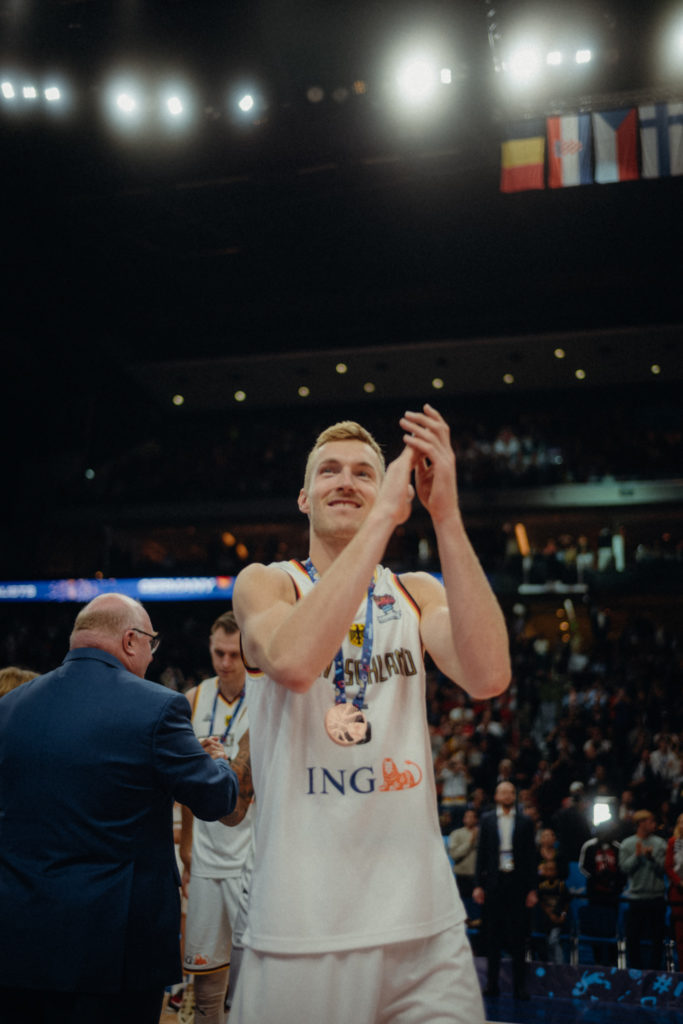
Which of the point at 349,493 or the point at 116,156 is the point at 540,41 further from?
the point at 349,493

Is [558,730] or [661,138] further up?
[661,138]

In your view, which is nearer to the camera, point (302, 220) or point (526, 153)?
point (526, 153)

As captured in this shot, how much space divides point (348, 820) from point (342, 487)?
2.70ft

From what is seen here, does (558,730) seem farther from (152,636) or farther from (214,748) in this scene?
(152,636)

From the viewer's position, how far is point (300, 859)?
5.94 feet

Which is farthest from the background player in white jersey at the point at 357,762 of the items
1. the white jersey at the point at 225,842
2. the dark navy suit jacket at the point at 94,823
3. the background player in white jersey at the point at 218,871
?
the white jersey at the point at 225,842

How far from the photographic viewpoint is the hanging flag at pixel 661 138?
941cm

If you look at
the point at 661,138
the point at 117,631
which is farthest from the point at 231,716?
the point at 661,138

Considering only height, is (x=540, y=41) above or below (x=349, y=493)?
above

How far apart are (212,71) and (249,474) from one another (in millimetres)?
13966

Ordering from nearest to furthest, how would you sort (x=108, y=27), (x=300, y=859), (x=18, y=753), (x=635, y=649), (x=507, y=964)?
(x=300, y=859), (x=18, y=753), (x=507, y=964), (x=108, y=27), (x=635, y=649)

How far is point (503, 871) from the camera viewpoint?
7.94 meters

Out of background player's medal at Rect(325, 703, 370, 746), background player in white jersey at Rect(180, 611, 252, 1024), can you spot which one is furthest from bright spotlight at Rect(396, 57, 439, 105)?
background player's medal at Rect(325, 703, 370, 746)

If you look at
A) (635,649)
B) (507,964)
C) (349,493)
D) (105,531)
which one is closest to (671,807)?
(507,964)
